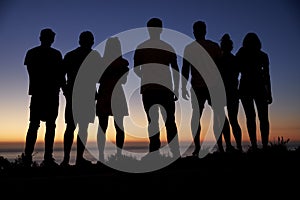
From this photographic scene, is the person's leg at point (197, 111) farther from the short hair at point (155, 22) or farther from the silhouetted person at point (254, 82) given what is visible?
the short hair at point (155, 22)

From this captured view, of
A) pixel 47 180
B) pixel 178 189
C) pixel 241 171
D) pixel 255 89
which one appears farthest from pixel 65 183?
pixel 255 89

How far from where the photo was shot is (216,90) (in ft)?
24.2

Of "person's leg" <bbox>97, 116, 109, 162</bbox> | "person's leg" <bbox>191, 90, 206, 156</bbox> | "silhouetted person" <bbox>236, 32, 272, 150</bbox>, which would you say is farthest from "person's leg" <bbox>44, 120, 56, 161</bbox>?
"silhouetted person" <bbox>236, 32, 272, 150</bbox>

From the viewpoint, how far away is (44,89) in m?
6.68

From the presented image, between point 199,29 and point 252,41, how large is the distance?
1028 mm

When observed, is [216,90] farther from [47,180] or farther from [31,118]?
[47,180]

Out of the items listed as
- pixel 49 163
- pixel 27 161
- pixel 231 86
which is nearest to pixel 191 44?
pixel 231 86

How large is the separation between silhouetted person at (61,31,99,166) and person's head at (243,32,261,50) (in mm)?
2883

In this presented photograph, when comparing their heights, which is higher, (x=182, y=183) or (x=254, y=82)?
(x=254, y=82)

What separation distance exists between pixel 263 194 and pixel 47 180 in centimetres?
255

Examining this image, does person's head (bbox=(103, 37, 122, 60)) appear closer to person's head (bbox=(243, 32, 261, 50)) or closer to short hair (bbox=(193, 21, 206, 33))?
short hair (bbox=(193, 21, 206, 33))

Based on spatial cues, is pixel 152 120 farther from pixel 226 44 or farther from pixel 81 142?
pixel 226 44

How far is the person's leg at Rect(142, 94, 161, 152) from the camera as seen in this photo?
260 inches

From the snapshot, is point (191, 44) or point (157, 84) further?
point (191, 44)
